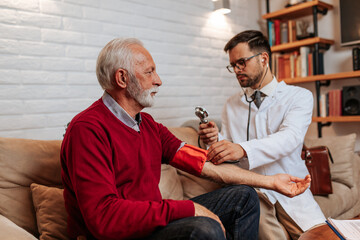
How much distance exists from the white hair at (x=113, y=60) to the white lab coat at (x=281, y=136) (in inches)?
29.5

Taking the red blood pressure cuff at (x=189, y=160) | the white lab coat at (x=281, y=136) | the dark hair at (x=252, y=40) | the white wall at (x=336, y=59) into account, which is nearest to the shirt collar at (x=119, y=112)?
the red blood pressure cuff at (x=189, y=160)

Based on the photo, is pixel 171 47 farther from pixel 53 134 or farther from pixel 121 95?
pixel 121 95

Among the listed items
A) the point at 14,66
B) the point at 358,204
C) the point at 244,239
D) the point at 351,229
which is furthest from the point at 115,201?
the point at 358,204

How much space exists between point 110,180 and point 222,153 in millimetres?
679

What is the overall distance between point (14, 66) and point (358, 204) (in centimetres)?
257

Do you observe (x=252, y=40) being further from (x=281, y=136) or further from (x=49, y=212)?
(x=49, y=212)

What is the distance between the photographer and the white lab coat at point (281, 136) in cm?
175

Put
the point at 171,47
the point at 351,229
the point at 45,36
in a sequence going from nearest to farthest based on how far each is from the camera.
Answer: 1. the point at 351,229
2. the point at 45,36
3. the point at 171,47

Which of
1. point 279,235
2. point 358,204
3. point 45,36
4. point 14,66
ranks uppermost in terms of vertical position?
point 45,36

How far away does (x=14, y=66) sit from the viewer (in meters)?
1.91

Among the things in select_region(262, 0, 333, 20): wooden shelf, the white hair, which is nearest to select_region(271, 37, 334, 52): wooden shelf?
select_region(262, 0, 333, 20): wooden shelf

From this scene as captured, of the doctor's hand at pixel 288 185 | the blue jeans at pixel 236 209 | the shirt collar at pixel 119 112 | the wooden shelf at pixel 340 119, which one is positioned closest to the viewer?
the shirt collar at pixel 119 112

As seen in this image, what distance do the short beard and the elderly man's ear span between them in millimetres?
21

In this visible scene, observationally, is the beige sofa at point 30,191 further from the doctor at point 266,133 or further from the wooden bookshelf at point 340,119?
the wooden bookshelf at point 340,119
